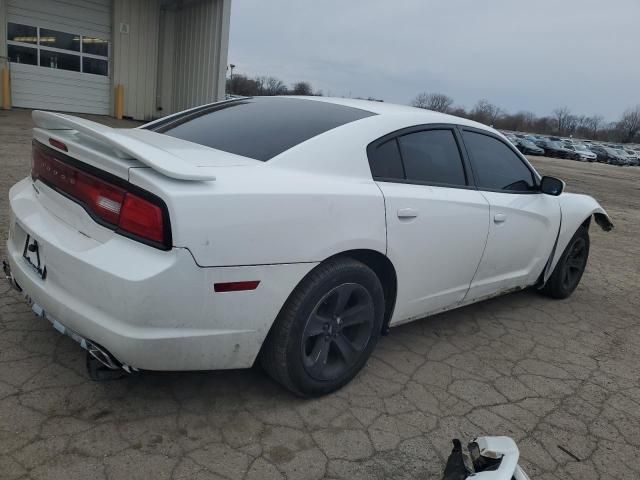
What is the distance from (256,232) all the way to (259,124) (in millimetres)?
990

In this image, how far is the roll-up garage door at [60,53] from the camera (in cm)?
1362

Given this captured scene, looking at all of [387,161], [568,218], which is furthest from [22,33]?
[568,218]

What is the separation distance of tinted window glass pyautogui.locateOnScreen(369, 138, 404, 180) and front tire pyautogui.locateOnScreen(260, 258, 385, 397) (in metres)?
0.52

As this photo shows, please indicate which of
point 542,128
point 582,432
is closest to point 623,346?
point 582,432

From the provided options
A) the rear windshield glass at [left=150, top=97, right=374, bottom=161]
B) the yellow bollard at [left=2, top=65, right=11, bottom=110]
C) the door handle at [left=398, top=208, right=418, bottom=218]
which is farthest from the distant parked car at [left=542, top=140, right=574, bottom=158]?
the door handle at [left=398, top=208, right=418, bottom=218]

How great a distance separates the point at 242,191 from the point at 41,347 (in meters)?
1.56

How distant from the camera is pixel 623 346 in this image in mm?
3781

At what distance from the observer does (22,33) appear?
13609 mm

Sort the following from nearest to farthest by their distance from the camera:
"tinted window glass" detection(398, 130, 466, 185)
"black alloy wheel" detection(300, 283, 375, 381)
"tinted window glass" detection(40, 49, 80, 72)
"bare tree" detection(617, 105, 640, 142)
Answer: "black alloy wheel" detection(300, 283, 375, 381)
"tinted window glass" detection(398, 130, 466, 185)
"tinted window glass" detection(40, 49, 80, 72)
"bare tree" detection(617, 105, 640, 142)

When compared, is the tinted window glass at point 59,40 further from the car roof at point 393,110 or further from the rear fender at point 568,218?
the rear fender at point 568,218

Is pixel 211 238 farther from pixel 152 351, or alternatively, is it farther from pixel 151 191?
pixel 152 351

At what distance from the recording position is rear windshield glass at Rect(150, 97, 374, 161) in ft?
8.57

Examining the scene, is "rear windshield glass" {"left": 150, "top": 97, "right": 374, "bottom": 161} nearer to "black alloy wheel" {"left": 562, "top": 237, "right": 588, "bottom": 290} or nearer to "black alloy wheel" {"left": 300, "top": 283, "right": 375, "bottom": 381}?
"black alloy wheel" {"left": 300, "top": 283, "right": 375, "bottom": 381}

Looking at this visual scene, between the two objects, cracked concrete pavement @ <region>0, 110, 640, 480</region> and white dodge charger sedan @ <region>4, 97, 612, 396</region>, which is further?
cracked concrete pavement @ <region>0, 110, 640, 480</region>
